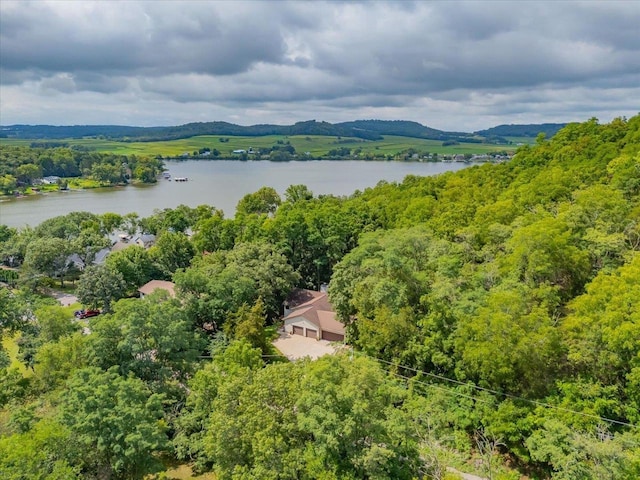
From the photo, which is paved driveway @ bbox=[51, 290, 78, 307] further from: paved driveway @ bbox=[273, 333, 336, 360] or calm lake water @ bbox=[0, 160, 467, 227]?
calm lake water @ bbox=[0, 160, 467, 227]

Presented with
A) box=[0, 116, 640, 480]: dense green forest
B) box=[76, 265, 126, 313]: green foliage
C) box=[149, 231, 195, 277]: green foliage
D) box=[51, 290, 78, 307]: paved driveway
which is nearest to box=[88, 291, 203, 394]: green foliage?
box=[0, 116, 640, 480]: dense green forest

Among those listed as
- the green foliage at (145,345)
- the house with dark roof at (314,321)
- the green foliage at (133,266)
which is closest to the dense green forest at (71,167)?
the green foliage at (133,266)

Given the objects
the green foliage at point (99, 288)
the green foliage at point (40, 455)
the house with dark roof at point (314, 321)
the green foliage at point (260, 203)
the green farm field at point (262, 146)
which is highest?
the green farm field at point (262, 146)

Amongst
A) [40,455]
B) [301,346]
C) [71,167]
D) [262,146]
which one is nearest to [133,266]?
[301,346]

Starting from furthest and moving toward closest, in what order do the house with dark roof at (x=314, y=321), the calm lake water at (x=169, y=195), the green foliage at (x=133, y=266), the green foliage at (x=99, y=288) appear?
1. the calm lake water at (x=169, y=195)
2. the green foliage at (x=133, y=266)
3. the green foliage at (x=99, y=288)
4. the house with dark roof at (x=314, y=321)

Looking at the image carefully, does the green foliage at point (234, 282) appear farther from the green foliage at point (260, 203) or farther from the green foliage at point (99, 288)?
the green foliage at point (260, 203)

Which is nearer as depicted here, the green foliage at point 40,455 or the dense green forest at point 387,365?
the green foliage at point 40,455

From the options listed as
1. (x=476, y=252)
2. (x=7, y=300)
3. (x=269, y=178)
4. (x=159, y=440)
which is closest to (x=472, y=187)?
(x=476, y=252)

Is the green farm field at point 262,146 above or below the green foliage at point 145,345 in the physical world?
above
